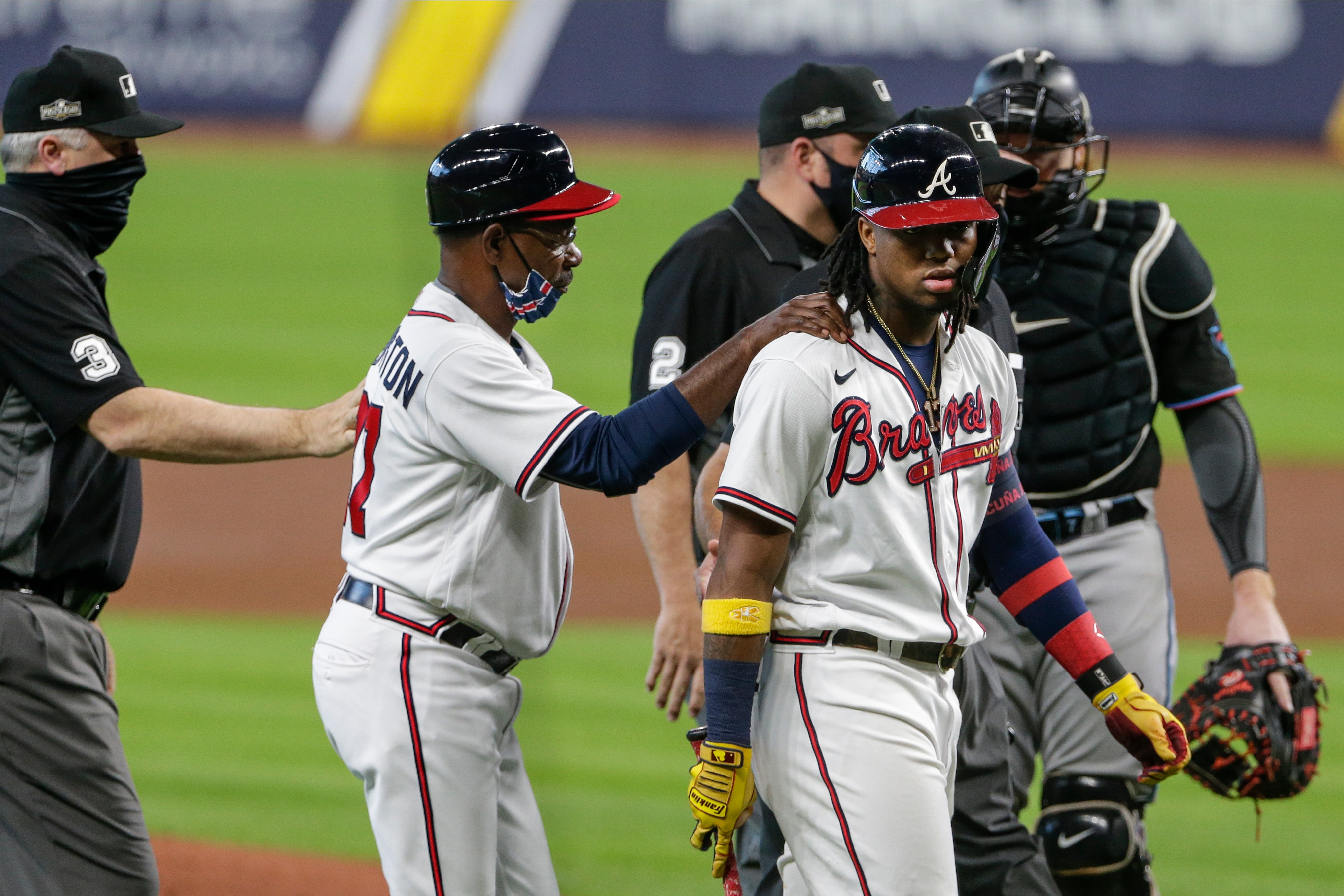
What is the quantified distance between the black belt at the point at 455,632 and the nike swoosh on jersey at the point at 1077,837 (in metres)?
1.69

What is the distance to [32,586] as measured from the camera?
3.75 metres

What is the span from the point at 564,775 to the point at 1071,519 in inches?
127

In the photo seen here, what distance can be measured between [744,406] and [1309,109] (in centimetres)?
2035

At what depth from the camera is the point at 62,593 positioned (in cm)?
380

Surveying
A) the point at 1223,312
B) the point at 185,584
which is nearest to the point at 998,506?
the point at 185,584

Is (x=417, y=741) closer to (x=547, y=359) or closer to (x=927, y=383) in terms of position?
(x=927, y=383)

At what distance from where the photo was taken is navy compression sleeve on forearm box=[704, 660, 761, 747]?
9.74 feet

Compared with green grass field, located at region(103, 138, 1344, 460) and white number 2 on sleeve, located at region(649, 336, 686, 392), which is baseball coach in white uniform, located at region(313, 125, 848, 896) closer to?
white number 2 on sleeve, located at region(649, 336, 686, 392)

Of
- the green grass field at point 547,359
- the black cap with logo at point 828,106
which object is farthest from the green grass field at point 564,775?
the black cap with logo at point 828,106

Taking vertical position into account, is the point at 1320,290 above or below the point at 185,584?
above

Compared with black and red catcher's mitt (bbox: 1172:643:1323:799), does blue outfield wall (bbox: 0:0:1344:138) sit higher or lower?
higher

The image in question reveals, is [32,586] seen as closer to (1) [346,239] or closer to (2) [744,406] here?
(2) [744,406]

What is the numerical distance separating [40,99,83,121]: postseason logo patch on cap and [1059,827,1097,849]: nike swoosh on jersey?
3.07 meters

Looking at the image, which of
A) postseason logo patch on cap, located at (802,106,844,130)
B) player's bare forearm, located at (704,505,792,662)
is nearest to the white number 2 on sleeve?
postseason logo patch on cap, located at (802,106,844,130)
